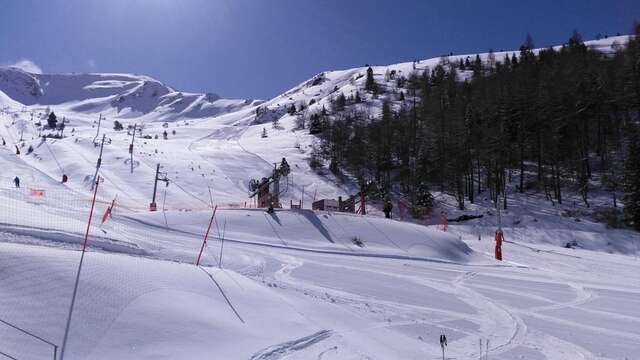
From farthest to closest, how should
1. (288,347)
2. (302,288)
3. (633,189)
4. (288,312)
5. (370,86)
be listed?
(370,86), (633,189), (302,288), (288,312), (288,347)

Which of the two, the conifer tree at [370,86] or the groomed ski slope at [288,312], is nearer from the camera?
the groomed ski slope at [288,312]

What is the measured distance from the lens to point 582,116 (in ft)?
176

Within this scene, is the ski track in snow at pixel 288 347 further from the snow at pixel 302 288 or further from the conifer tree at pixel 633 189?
the conifer tree at pixel 633 189

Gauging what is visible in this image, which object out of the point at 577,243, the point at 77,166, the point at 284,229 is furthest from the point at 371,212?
the point at 77,166

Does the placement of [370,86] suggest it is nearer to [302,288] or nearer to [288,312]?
[302,288]

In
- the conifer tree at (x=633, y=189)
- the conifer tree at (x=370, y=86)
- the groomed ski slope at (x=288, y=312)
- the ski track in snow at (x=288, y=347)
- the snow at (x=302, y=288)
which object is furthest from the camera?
the conifer tree at (x=370, y=86)

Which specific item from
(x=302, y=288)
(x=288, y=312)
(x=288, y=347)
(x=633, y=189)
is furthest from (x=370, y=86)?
(x=288, y=347)

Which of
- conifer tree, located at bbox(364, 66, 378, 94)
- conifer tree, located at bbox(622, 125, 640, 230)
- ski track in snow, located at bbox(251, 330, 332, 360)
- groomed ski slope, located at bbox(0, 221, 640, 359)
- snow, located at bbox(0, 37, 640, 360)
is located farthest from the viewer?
conifer tree, located at bbox(364, 66, 378, 94)

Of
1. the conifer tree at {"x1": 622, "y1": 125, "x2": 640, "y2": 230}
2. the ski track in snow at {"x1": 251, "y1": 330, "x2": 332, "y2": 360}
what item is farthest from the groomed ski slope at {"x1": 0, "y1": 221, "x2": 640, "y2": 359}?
the conifer tree at {"x1": 622, "y1": 125, "x2": 640, "y2": 230}

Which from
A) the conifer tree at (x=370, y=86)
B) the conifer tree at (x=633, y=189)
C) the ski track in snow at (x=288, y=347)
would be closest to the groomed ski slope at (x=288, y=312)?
the ski track in snow at (x=288, y=347)

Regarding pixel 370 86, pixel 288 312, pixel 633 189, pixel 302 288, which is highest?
→ pixel 370 86

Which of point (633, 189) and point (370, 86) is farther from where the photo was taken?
point (370, 86)

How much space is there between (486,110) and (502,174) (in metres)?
14.7

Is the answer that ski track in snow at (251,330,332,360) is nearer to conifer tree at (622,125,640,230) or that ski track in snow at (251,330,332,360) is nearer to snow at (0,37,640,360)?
snow at (0,37,640,360)
